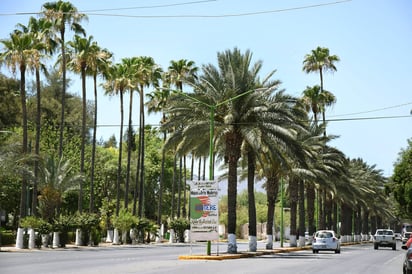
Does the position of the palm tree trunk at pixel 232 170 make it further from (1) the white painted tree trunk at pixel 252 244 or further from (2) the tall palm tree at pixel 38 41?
(2) the tall palm tree at pixel 38 41

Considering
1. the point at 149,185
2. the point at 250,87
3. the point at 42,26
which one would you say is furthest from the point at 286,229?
the point at 250,87

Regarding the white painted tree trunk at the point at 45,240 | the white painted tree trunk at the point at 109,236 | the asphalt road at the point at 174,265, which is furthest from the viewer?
the white painted tree trunk at the point at 109,236

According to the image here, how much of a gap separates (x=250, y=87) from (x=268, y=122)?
221 cm

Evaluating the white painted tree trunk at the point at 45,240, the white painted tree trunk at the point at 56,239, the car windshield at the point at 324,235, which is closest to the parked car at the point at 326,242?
the car windshield at the point at 324,235

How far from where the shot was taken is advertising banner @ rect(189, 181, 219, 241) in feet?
106

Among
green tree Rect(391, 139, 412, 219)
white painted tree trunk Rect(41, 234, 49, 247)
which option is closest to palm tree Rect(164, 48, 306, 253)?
white painted tree trunk Rect(41, 234, 49, 247)

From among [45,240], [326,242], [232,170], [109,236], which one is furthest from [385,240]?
[45,240]

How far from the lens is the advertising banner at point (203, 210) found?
3228 cm

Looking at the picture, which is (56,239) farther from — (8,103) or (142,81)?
(8,103)

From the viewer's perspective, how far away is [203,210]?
107 ft

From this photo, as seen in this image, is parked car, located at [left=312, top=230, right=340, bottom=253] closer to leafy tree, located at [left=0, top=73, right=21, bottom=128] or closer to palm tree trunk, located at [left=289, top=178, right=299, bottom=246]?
palm tree trunk, located at [left=289, top=178, right=299, bottom=246]

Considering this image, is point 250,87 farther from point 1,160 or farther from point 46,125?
point 46,125

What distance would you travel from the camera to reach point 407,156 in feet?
261

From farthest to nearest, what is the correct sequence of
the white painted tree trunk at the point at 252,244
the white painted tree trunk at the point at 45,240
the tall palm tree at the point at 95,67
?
the tall palm tree at the point at 95,67 < the white painted tree trunk at the point at 45,240 < the white painted tree trunk at the point at 252,244
